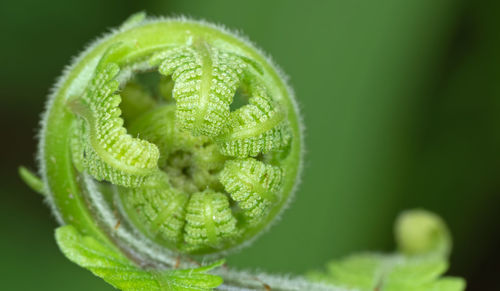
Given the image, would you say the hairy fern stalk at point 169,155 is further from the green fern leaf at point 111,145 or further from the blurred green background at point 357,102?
the blurred green background at point 357,102

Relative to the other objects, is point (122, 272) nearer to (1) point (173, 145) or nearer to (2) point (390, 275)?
(1) point (173, 145)

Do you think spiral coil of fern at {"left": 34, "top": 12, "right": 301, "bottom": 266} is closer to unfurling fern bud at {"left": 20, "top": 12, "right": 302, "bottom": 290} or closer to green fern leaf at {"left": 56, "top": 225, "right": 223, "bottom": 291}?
unfurling fern bud at {"left": 20, "top": 12, "right": 302, "bottom": 290}

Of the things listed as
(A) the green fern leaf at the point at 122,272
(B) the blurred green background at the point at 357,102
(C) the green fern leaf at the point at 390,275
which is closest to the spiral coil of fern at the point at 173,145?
(A) the green fern leaf at the point at 122,272

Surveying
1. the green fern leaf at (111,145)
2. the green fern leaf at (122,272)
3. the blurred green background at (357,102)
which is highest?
the blurred green background at (357,102)

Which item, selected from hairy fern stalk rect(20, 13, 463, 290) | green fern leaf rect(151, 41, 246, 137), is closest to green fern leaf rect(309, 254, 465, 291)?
hairy fern stalk rect(20, 13, 463, 290)

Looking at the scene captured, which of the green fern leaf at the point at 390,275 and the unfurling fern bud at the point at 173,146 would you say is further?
the green fern leaf at the point at 390,275

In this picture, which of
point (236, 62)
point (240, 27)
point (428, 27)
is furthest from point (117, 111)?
point (428, 27)

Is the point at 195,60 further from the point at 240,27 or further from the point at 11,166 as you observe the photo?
the point at 11,166

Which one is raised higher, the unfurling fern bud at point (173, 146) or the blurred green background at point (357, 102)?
the blurred green background at point (357, 102)
